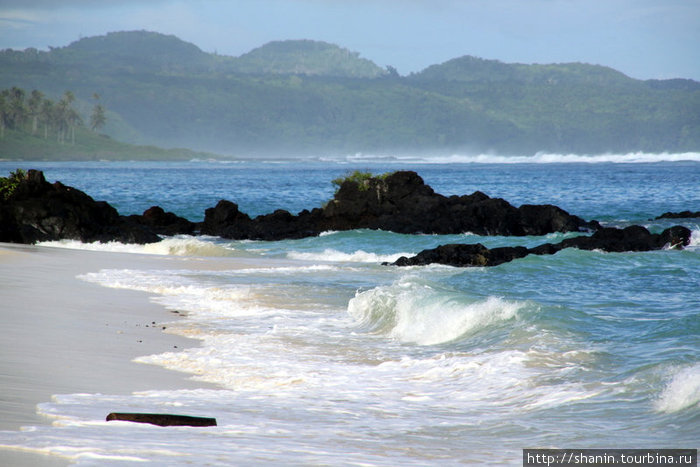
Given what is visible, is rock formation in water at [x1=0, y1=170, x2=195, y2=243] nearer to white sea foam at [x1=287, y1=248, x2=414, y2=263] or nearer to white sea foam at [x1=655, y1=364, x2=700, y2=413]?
white sea foam at [x1=287, y1=248, x2=414, y2=263]

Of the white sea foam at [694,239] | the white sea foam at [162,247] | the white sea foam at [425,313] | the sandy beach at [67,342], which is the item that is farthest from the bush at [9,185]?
the white sea foam at [694,239]

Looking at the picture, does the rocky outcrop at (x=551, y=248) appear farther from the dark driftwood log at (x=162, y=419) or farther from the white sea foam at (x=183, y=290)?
the dark driftwood log at (x=162, y=419)

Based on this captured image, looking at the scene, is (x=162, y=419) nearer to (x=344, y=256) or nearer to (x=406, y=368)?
(x=406, y=368)

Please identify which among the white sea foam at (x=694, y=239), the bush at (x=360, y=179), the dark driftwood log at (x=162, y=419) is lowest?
the dark driftwood log at (x=162, y=419)

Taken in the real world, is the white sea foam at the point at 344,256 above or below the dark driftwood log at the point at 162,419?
below

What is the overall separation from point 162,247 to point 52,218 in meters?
3.99

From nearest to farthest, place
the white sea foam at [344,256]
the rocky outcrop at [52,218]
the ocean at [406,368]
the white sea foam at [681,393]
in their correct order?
the ocean at [406,368], the white sea foam at [681,393], the white sea foam at [344,256], the rocky outcrop at [52,218]

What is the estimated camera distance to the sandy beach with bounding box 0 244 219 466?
305 inches

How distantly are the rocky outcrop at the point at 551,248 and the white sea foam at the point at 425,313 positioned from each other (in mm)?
8001

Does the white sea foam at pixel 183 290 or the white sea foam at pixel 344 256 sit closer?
the white sea foam at pixel 183 290

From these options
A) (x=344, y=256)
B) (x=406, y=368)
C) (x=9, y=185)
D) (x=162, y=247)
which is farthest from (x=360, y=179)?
(x=406, y=368)

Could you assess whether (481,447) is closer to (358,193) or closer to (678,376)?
(678,376)

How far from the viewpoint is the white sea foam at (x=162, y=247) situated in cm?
2773

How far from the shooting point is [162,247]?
28594mm
